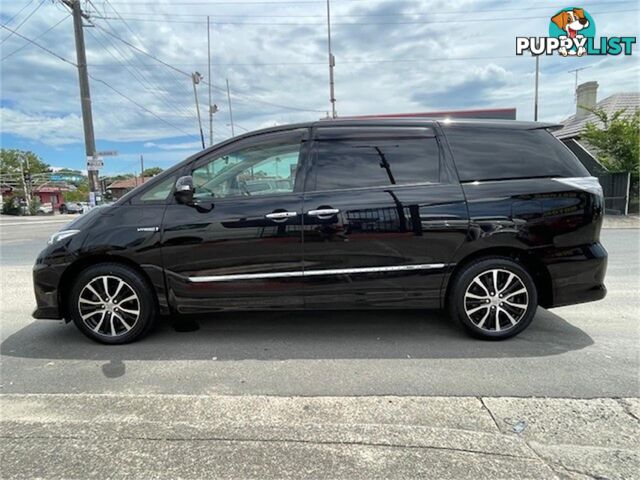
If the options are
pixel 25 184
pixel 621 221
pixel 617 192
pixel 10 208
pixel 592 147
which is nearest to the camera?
pixel 621 221

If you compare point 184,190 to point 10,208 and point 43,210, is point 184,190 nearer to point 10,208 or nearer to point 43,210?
point 10,208

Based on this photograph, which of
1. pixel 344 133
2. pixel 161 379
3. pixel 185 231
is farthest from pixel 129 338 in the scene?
pixel 344 133

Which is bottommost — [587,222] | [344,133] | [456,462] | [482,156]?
[456,462]

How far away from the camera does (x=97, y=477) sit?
2.09m

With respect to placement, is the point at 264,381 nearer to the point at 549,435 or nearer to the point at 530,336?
the point at 549,435

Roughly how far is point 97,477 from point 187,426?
522 millimetres

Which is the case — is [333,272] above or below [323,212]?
below

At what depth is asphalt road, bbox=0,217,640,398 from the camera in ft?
9.85

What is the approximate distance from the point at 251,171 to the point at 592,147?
1971 cm

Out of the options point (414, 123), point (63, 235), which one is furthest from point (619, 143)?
point (63, 235)

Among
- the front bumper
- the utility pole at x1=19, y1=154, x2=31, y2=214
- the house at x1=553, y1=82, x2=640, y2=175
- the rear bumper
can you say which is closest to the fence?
the house at x1=553, y1=82, x2=640, y2=175

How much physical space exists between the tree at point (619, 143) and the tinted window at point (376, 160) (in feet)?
53.4

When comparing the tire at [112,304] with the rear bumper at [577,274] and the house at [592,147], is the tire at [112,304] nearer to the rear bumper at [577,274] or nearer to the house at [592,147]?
the rear bumper at [577,274]

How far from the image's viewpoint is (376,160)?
3.71m
